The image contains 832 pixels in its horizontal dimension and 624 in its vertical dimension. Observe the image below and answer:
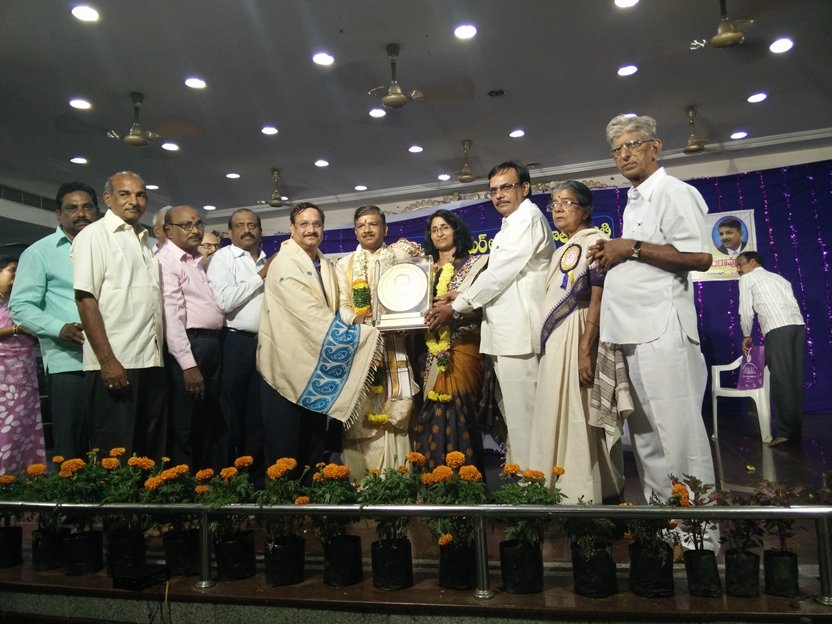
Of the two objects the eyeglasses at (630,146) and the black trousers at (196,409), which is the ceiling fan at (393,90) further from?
the eyeglasses at (630,146)

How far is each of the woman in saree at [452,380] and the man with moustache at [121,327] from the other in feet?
4.06

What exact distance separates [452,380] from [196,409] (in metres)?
1.41

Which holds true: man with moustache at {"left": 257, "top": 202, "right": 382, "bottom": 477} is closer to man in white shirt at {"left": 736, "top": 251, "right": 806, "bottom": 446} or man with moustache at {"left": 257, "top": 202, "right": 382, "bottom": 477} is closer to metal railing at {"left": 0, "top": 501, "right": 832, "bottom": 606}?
metal railing at {"left": 0, "top": 501, "right": 832, "bottom": 606}

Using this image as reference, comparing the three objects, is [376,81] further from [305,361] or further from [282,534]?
[282,534]

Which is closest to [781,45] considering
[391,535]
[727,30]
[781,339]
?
[727,30]

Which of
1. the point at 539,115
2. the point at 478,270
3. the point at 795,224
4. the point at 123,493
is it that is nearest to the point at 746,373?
the point at 795,224

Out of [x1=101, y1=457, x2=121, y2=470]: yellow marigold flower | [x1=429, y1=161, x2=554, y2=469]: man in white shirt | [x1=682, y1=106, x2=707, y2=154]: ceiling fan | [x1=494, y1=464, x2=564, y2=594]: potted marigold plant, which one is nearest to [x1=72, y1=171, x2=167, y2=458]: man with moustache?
[x1=101, y1=457, x2=121, y2=470]: yellow marigold flower

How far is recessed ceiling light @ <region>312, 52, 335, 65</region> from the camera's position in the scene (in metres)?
5.02

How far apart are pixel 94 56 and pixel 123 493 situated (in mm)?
4325

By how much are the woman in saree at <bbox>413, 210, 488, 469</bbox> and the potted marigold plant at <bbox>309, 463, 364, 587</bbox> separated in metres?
0.94

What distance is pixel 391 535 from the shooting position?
193 cm

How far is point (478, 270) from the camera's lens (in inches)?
117

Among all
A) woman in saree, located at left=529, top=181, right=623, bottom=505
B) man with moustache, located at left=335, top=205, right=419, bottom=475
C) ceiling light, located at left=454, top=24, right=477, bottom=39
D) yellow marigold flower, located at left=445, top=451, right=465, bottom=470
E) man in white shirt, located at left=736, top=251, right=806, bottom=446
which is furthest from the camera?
man in white shirt, located at left=736, top=251, right=806, bottom=446

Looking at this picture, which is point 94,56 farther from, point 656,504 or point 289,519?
point 656,504
